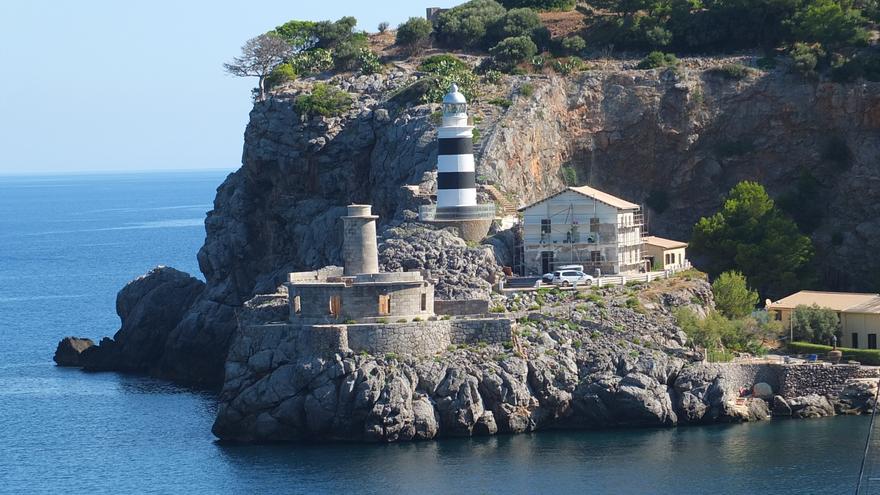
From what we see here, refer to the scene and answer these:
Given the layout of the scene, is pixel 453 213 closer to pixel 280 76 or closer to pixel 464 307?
pixel 464 307

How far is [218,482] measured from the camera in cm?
6078

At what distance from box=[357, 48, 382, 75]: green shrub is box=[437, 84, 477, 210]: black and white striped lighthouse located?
1736cm

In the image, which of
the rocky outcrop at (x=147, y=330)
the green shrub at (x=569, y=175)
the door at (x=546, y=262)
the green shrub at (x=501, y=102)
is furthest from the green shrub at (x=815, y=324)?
the rocky outcrop at (x=147, y=330)

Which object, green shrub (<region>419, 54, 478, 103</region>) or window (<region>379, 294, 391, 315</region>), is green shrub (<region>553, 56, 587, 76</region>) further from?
window (<region>379, 294, 391, 315</region>)

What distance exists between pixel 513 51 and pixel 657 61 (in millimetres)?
6855

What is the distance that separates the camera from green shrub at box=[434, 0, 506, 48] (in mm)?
98688

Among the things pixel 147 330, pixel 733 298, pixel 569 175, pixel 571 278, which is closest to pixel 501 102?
pixel 569 175

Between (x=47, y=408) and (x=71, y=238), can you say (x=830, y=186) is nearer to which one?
(x=47, y=408)

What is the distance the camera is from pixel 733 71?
8994 cm

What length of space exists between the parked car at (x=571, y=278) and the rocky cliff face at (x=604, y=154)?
1105 centimetres

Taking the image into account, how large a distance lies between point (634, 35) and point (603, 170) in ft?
30.2

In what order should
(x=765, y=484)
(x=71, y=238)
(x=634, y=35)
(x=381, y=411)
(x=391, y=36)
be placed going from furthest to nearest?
(x=71, y=238), (x=391, y=36), (x=634, y=35), (x=381, y=411), (x=765, y=484)

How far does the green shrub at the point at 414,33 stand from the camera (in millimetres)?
99062

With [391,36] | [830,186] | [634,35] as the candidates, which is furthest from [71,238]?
[830,186]
